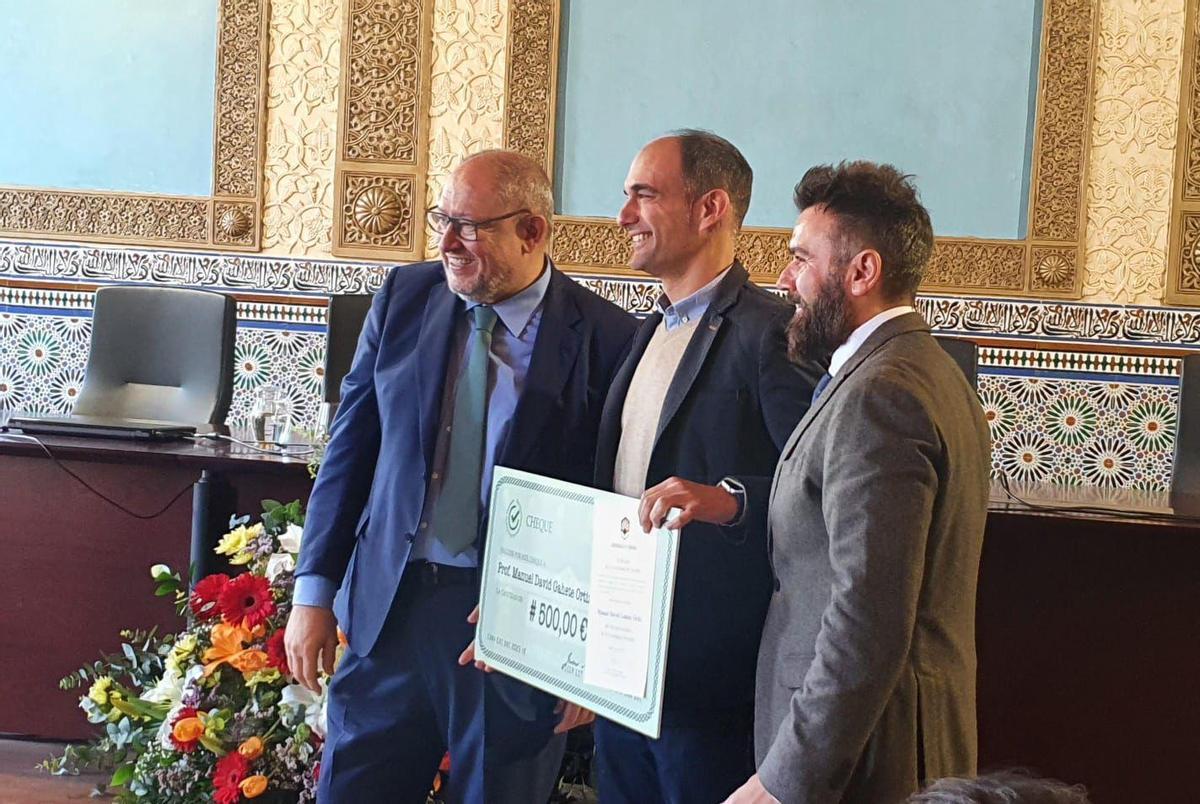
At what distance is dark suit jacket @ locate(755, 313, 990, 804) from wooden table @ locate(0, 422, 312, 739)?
1868 mm

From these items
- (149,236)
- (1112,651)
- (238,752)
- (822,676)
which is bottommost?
(238,752)

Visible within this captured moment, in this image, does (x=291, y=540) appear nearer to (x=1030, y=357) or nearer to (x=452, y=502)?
(x=452, y=502)

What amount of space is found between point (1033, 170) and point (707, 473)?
376 centimetres

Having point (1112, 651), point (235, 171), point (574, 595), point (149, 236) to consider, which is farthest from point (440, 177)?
point (574, 595)

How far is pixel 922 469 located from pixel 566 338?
68 cm

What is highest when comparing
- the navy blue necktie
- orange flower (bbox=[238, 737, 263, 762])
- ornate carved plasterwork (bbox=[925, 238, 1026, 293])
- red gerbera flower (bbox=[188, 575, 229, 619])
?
ornate carved plasterwork (bbox=[925, 238, 1026, 293])

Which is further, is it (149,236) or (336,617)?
(149,236)

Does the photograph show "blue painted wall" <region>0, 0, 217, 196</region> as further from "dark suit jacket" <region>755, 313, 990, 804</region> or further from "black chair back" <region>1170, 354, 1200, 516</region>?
"dark suit jacket" <region>755, 313, 990, 804</region>

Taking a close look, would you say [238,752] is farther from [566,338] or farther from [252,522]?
[566,338]

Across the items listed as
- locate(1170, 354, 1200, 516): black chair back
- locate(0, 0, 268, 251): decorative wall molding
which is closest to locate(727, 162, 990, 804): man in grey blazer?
locate(1170, 354, 1200, 516): black chair back

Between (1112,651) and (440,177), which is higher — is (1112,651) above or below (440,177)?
below

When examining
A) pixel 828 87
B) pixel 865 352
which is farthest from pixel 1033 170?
pixel 865 352

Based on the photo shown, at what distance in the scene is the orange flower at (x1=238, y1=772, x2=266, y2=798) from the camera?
257 cm

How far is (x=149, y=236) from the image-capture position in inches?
207
